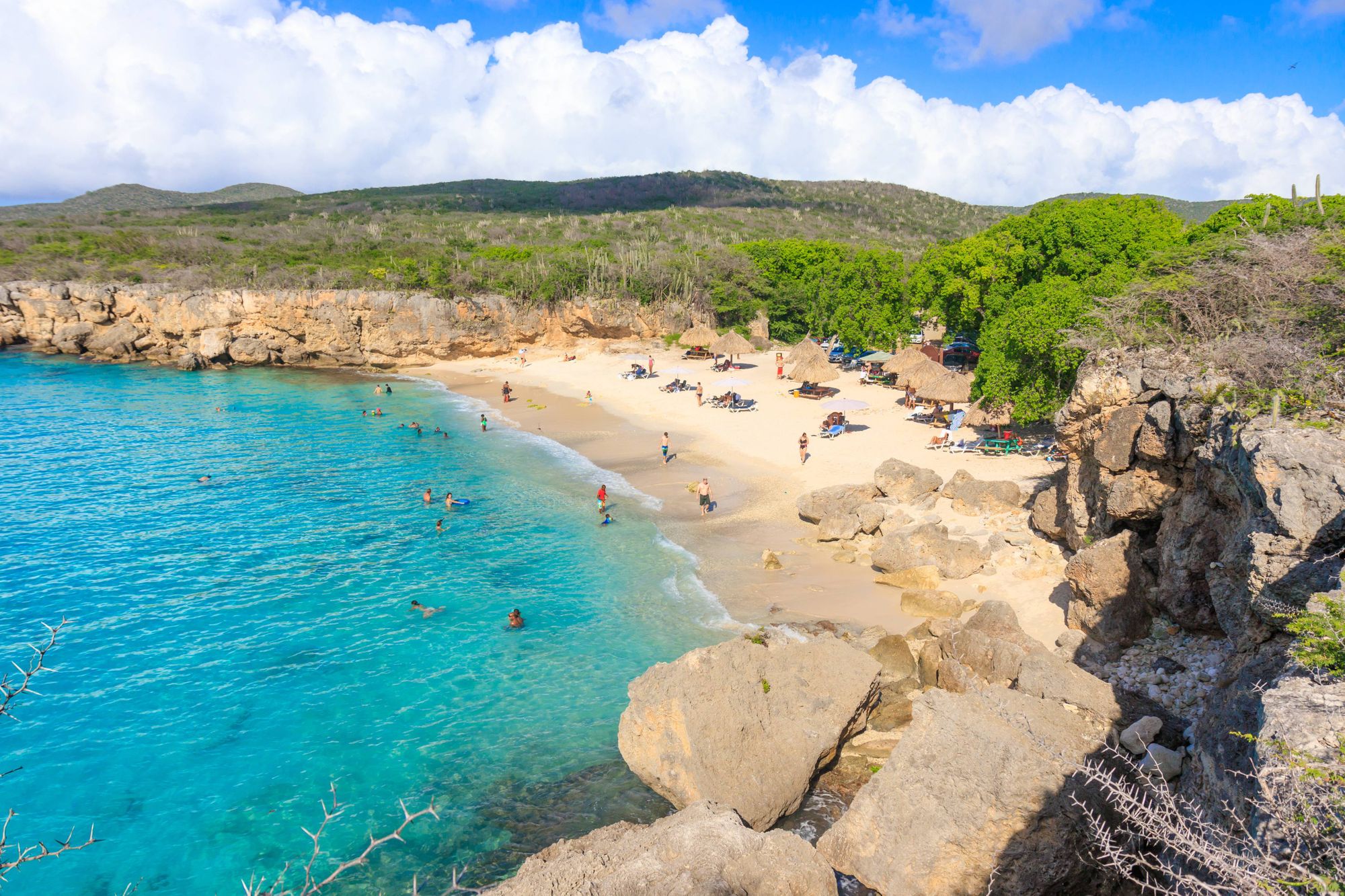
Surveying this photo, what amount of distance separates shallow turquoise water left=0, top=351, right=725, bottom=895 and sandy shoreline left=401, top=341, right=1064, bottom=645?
1539mm

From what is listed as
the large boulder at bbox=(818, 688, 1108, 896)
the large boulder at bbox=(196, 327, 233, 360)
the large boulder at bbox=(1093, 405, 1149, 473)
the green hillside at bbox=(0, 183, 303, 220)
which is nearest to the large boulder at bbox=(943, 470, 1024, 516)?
the large boulder at bbox=(1093, 405, 1149, 473)

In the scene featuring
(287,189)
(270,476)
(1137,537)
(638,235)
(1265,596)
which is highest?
(287,189)

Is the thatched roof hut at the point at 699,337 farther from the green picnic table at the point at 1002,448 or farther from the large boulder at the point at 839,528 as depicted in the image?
the large boulder at the point at 839,528

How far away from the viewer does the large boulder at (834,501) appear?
2089 centimetres

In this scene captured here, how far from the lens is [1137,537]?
13.8 meters

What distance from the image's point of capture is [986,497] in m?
19.9

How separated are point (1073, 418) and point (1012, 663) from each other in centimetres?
659

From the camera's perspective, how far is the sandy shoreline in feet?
55.1

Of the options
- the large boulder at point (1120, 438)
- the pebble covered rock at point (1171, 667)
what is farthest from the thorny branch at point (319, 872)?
the large boulder at point (1120, 438)

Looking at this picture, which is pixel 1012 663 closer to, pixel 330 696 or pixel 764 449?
pixel 330 696

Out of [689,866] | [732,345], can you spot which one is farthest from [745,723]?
[732,345]

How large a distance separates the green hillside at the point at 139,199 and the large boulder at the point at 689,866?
128750 mm

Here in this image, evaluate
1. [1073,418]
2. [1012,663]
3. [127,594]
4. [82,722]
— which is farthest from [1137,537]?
[127,594]

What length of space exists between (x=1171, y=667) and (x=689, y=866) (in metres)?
9.23
